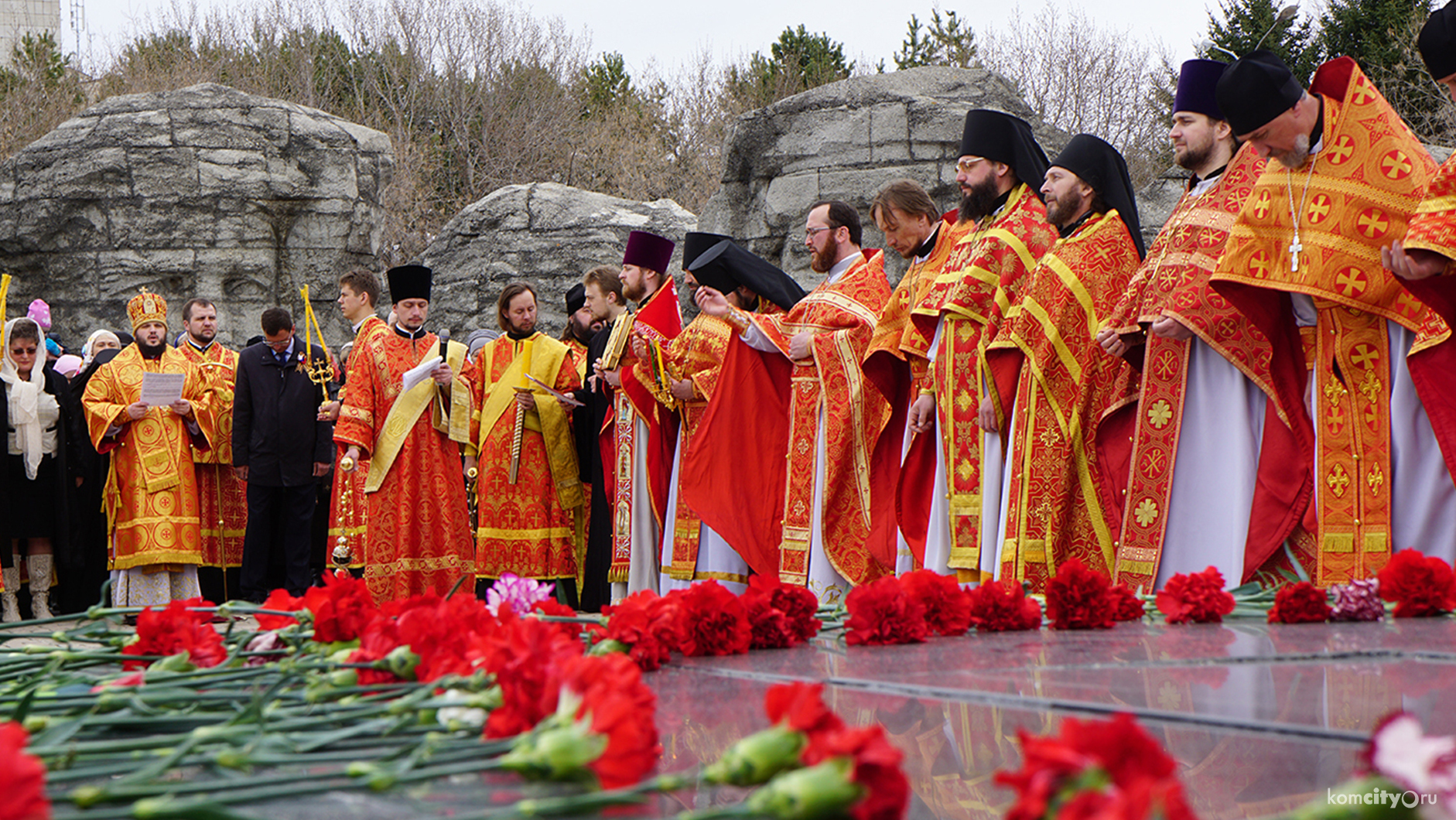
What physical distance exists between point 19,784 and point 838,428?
18.5ft

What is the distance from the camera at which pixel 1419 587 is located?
2963 mm

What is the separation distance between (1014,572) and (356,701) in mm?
3743

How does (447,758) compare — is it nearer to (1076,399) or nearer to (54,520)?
(1076,399)

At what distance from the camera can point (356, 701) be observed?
5.81ft

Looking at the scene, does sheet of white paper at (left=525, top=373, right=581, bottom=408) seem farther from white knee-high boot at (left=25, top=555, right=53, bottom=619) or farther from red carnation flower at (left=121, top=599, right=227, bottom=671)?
red carnation flower at (left=121, top=599, right=227, bottom=671)

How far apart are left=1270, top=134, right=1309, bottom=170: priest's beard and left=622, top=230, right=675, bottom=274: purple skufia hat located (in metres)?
4.21

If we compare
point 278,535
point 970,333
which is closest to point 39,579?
point 278,535

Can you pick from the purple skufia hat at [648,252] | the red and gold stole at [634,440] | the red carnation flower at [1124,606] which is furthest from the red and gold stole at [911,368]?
the red carnation flower at [1124,606]

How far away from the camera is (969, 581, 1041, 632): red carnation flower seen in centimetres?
294

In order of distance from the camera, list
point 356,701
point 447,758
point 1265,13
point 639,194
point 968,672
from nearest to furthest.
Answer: point 447,758, point 356,701, point 968,672, point 1265,13, point 639,194

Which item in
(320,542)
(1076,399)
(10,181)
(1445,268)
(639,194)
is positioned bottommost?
(320,542)

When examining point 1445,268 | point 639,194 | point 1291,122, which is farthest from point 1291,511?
point 639,194

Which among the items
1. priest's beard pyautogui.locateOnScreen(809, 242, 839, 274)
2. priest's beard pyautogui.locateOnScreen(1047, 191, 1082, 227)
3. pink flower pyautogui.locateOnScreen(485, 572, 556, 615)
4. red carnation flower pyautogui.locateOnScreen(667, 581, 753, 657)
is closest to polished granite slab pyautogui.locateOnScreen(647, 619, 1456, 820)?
red carnation flower pyautogui.locateOnScreen(667, 581, 753, 657)

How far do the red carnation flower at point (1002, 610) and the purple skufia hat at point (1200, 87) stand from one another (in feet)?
8.86
